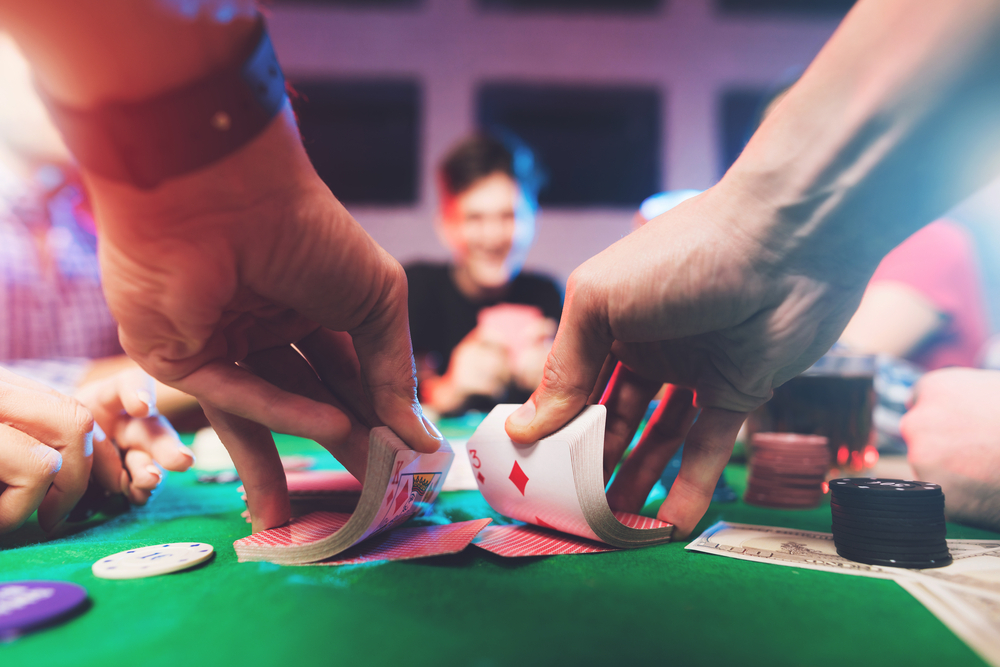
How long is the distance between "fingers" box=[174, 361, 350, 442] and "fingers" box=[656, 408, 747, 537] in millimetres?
696

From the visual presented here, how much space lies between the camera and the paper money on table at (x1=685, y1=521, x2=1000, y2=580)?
2.81ft

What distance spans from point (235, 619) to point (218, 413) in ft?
1.46

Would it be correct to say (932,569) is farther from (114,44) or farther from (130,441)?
(130,441)

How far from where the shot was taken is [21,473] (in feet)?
3.27

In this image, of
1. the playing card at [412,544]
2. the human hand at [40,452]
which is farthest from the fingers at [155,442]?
the playing card at [412,544]

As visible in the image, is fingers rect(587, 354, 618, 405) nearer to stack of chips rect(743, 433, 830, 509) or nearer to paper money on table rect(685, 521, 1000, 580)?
paper money on table rect(685, 521, 1000, 580)

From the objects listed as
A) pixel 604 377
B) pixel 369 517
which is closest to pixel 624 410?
pixel 604 377

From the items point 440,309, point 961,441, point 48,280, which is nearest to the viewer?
point 961,441

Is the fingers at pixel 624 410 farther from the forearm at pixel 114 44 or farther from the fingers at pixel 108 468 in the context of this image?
the fingers at pixel 108 468

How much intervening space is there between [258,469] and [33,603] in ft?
1.35

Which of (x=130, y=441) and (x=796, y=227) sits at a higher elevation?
(x=796, y=227)

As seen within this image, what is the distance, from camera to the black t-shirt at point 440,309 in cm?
495

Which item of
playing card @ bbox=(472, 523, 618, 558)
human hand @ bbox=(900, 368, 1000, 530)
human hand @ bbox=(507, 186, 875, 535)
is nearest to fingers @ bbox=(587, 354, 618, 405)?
human hand @ bbox=(507, 186, 875, 535)

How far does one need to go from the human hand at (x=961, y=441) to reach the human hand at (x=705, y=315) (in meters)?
0.47
